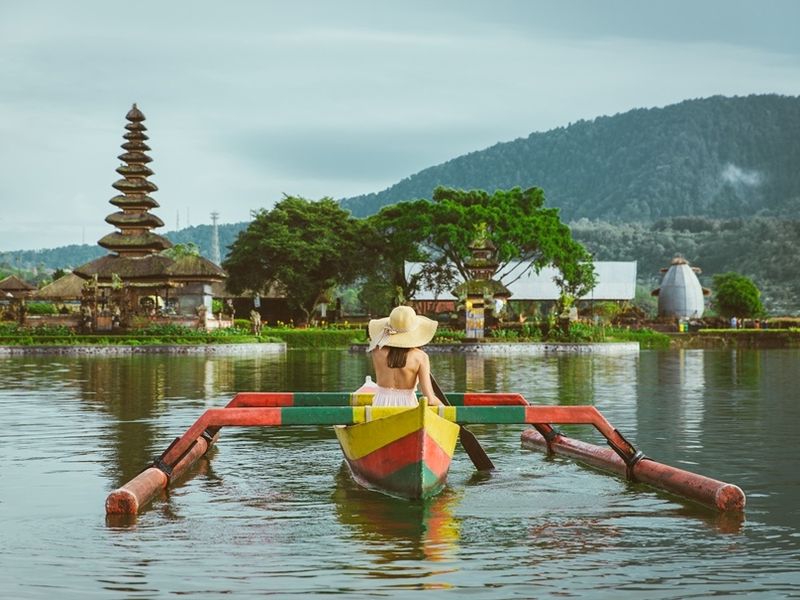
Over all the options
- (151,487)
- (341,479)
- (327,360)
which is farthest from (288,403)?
(327,360)

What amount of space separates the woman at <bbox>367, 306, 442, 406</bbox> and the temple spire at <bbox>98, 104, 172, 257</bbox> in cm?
6006

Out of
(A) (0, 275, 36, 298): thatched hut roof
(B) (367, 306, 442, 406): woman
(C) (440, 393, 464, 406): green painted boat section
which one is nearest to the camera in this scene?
(B) (367, 306, 442, 406): woman

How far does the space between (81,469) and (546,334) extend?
140 ft

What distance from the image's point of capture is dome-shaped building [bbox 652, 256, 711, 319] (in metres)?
92.1

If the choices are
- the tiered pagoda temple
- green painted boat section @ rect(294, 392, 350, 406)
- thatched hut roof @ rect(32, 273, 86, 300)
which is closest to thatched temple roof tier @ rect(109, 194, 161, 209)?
the tiered pagoda temple

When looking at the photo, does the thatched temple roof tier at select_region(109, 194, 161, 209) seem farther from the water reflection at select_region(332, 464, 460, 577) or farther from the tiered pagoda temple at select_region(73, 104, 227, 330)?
the water reflection at select_region(332, 464, 460, 577)

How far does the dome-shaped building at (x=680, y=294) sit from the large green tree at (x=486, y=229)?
18.7m

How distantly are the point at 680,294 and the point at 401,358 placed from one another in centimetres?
8344

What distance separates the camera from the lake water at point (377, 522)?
25.9 feet

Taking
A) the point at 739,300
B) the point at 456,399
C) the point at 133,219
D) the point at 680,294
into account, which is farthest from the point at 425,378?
the point at 739,300

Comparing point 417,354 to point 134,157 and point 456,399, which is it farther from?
point 134,157

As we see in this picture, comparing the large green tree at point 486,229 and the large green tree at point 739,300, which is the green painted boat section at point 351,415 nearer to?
the large green tree at point 486,229

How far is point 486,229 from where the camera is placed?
223ft

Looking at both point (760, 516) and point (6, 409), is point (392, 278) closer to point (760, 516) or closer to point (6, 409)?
point (6, 409)
